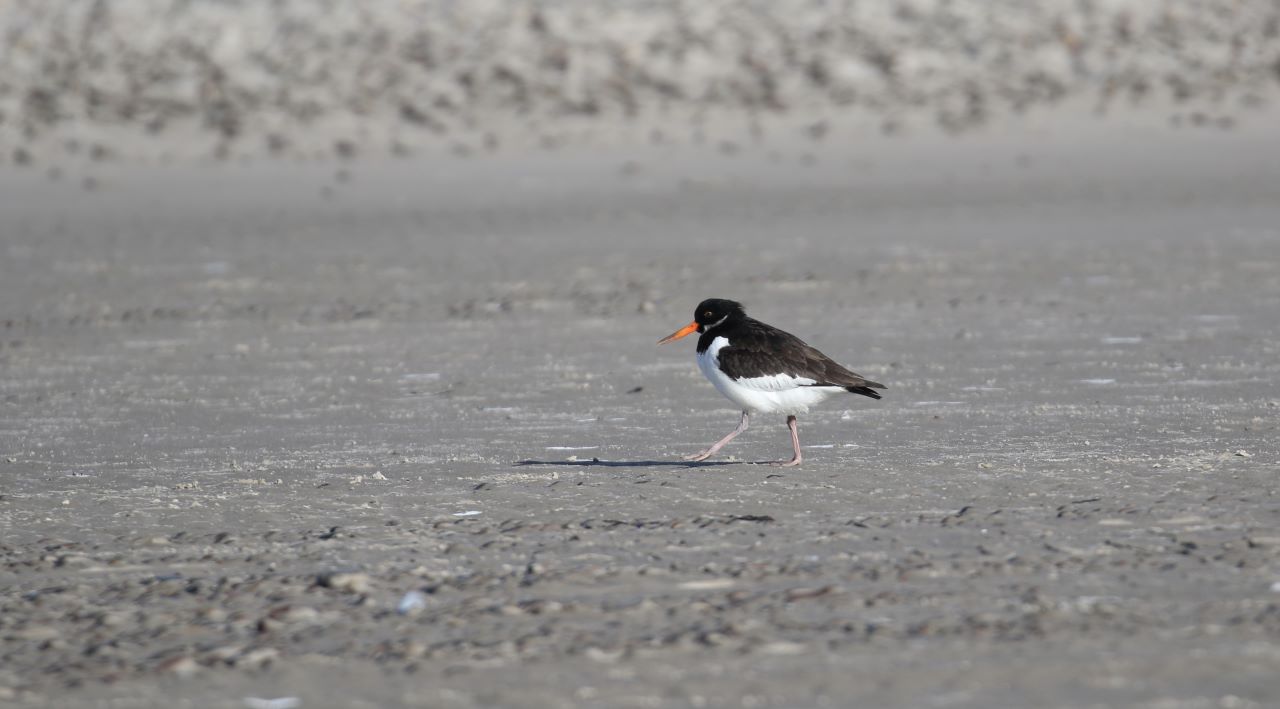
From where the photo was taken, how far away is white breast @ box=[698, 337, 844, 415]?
7.95 m

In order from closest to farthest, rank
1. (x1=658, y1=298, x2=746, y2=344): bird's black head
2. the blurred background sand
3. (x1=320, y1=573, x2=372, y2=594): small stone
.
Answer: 1. (x1=320, y1=573, x2=372, y2=594): small stone
2. (x1=658, y1=298, x2=746, y2=344): bird's black head
3. the blurred background sand

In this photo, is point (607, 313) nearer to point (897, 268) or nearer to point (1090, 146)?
point (897, 268)

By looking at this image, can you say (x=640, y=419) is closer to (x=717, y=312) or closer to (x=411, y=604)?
(x=717, y=312)

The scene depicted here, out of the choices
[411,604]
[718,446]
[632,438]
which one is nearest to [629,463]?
[718,446]

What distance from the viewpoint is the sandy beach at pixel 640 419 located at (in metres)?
5.18

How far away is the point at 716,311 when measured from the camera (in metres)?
8.64

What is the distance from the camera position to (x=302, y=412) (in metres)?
9.41

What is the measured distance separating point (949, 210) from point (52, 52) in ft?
35.3

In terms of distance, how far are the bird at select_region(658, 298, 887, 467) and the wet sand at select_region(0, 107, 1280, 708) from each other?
1.04 feet

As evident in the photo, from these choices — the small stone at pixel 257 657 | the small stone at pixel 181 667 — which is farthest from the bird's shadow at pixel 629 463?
the small stone at pixel 181 667

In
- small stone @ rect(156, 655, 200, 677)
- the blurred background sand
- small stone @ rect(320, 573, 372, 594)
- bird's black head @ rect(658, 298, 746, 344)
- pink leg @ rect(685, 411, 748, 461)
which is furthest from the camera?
the blurred background sand

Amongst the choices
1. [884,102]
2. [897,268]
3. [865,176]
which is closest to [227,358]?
[897,268]

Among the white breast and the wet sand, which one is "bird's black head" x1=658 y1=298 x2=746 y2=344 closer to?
the white breast

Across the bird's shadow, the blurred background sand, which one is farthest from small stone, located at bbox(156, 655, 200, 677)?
the blurred background sand
